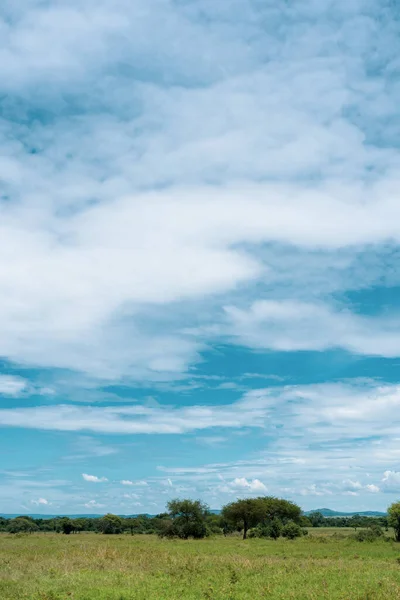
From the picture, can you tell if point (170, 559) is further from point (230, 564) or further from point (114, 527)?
point (114, 527)

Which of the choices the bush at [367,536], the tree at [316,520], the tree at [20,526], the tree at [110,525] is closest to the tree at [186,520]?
the bush at [367,536]

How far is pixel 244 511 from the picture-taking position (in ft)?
268

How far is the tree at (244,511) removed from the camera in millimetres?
81688

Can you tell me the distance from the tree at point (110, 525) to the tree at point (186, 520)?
102 ft

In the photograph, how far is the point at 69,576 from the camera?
25.4 metres

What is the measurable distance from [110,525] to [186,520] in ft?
115

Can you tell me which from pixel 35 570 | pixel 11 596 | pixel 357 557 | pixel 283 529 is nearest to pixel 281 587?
pixel 11 596

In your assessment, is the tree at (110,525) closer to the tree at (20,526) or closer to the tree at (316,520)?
the tree at (20,526)

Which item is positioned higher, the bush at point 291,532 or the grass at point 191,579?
the grass at point 191,579

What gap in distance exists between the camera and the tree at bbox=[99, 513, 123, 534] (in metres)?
102

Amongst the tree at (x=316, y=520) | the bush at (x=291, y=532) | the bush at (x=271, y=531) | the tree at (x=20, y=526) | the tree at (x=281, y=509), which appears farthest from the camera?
the tree at (x=316, y=520)

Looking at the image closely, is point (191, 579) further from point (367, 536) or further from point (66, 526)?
point (66, 526)

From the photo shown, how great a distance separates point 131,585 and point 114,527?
85.9 meters

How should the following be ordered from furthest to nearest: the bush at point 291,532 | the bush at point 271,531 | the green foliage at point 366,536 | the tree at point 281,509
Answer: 1. the tree at point 281,509
2. the bush at point 271,531
3. the bush at point 291,532
4. the green foliage at point 366,536
